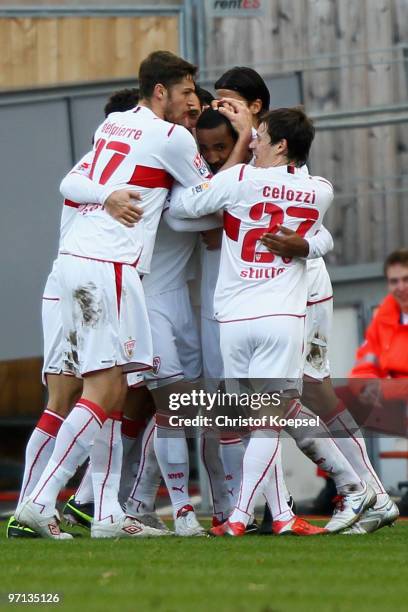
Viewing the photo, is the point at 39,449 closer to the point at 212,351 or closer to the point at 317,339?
the point at 212,351

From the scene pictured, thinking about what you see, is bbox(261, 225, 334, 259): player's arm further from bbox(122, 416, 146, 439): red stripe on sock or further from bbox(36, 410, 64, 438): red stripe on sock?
bbox(36, 410, 64, 438): red stripe on sock

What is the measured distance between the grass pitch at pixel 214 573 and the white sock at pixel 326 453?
36 centimetres

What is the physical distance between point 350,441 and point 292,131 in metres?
1.63

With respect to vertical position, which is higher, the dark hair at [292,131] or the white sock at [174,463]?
the dark hair at [292,131]

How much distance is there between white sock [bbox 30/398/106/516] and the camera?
775 cm

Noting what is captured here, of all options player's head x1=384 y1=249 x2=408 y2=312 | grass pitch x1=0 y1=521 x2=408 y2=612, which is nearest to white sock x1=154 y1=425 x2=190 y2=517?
grass pitch x1=0 y1=521 x2=408 y2=612

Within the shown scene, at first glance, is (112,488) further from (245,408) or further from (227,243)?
(227,243)

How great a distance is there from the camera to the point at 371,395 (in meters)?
10.9

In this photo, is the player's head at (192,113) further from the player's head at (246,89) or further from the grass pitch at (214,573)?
the grass pitch at (214,573)

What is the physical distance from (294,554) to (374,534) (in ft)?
4.22

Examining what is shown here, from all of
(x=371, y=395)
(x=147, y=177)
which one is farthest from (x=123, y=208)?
(x=371, y=395)

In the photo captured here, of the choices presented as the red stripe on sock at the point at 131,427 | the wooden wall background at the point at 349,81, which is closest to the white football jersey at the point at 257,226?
the red stripe on sock at the point at 131,427

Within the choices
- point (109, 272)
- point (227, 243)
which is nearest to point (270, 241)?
point (227, 243)

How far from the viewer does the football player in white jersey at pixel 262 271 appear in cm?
782
